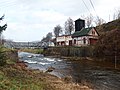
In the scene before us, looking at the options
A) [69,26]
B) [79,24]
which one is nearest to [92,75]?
[79,24]

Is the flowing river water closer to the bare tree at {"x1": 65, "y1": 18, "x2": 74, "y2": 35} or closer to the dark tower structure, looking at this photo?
the dark tower structure

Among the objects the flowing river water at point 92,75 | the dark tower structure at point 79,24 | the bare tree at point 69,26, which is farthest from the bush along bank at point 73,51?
the bare tree at point 69,26

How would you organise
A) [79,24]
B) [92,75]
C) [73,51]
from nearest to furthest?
[92,75]
[73,51]
[79,24]

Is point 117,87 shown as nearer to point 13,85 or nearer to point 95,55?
point 13,85

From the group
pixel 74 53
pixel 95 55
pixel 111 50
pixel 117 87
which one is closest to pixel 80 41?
pixel 74 53

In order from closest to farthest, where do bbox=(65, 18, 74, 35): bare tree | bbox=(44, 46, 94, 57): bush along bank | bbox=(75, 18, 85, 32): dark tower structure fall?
bbox=(44, 46, 94, 57): bush along bank
bbox=(75, 18, 85, 32): dark tower structure
bbox=(65, 18, 74, 35): bare tree

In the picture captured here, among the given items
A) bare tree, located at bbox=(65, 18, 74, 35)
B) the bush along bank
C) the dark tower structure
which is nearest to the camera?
the bush along bank

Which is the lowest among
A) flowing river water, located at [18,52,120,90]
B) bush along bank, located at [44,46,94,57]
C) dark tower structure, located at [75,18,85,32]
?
flowing river water, located at [18,52,120,90]

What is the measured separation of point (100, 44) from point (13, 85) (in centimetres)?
4874

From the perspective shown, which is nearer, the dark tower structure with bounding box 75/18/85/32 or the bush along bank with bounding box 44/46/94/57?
the bush along bank with bounding box 44/46/94/57

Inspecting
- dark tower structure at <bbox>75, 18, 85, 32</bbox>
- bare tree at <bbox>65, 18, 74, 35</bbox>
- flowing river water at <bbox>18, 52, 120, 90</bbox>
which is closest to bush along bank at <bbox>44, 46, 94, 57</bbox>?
dark tower structure at <bbox>75, 18, 85, 32</bbox>

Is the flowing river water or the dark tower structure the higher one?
the dark tower structure

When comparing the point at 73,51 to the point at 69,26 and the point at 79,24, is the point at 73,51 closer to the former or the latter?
the point at 79,24

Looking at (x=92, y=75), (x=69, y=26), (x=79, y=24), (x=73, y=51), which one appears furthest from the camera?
(x=69, y=26)
